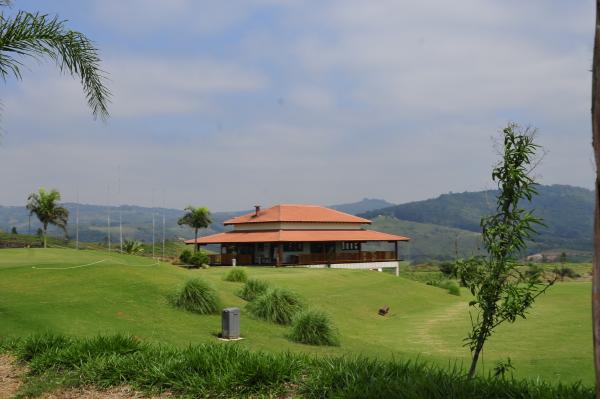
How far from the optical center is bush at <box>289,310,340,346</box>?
15539 millimetres

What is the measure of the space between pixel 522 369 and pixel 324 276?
18.9m

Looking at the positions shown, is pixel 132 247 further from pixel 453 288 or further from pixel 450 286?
pixel 453 288

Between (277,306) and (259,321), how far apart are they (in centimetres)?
88

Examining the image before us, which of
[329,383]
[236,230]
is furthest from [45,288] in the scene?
[236,230]

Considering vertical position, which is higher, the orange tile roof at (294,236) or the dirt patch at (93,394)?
the orange tile roof at (294,236)

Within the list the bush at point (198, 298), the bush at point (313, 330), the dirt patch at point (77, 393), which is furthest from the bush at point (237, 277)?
the dirt patch at point (77, 393)

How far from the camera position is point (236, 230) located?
171ft

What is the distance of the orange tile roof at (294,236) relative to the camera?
4381 cm

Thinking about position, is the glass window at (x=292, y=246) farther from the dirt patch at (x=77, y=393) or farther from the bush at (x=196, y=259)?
the dirt patch at (x=77, y=393)

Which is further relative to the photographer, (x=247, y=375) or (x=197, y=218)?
(x=197, y=218)

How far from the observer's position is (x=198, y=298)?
17.2 m

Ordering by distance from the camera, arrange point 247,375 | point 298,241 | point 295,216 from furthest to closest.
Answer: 1. point 295,216
2. point 298,241
3. point 247,375

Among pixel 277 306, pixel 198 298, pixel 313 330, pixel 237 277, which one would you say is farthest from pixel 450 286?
pixel 198 298

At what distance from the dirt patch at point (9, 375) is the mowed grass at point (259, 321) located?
7.94ft
